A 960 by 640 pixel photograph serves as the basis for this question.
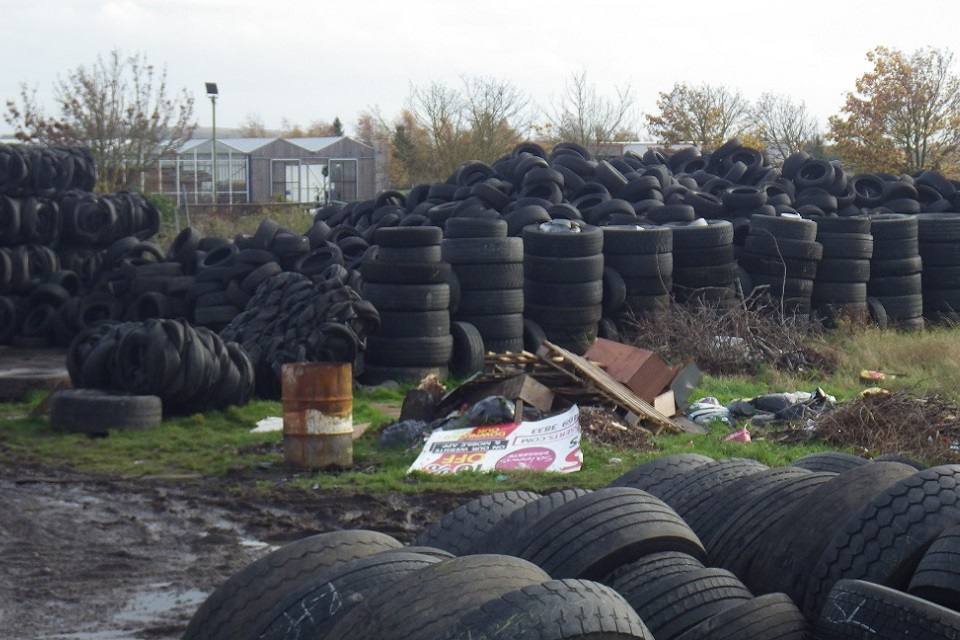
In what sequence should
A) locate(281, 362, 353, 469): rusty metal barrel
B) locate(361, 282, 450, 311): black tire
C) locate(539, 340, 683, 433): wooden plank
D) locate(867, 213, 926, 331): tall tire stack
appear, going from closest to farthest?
1. locate(281, 362, 353, 469): rusty metal barrel
2. locate(539, 340, 683, 433): wooden plank
3. locate(361, 282, 450, 311): black tire
4. locate(867, 213, 926, 331): tall tire stack

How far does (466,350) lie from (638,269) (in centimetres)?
271

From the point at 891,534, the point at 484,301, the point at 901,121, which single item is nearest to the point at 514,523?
the point at 891,534

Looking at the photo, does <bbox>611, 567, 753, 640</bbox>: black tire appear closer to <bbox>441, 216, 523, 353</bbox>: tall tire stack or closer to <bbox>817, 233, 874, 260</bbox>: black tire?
<bbox>441, 216, 523, 353</bbox>: tall tire stack

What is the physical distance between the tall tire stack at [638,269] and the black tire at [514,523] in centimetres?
950

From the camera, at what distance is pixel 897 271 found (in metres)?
16.1

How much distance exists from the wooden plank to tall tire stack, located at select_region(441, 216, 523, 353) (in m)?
2.29

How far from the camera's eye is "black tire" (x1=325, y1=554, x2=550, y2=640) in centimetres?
345

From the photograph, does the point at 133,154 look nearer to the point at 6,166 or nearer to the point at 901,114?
the point at 6,166

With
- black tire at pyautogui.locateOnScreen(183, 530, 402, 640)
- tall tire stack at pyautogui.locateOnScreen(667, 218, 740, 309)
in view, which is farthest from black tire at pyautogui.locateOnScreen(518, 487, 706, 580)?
tall tire stack at pyautogui.locateOnScreen(667, 218, 740, 309)

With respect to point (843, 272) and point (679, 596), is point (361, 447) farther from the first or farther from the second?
point (843, 272)

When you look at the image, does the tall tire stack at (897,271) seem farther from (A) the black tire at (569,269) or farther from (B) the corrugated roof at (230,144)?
(B) the corrugated roof at (230,144)

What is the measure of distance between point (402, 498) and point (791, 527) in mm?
4083

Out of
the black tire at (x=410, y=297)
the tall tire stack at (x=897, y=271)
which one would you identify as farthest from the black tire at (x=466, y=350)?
the tall tire stack at (x=897, y=271)

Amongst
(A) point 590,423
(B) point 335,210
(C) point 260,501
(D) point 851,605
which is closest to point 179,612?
(C) point 260,501
